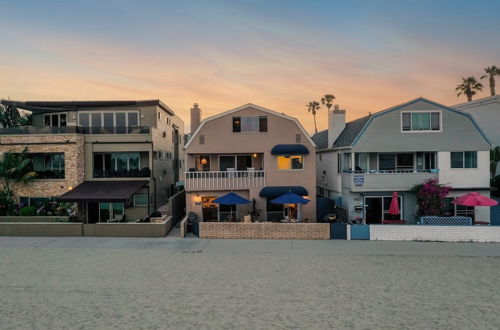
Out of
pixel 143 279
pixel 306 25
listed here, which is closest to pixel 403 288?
pixel 143 279

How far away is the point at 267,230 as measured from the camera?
2047 cm

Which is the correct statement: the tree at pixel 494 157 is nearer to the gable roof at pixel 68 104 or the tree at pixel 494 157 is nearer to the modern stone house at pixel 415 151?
the modern stone house at pixel 415 151

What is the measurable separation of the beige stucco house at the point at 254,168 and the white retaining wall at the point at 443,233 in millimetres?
6130

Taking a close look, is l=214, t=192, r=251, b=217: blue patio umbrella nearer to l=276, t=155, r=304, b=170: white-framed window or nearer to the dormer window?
l=276, t=155, r=304, b=170: white-framed window

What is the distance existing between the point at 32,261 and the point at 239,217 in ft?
43.0

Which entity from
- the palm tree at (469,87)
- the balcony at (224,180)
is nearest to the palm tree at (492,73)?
the palm tree at (469,87)

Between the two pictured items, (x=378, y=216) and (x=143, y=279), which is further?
(x=378, y=216)

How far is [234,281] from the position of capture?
13.3 metres

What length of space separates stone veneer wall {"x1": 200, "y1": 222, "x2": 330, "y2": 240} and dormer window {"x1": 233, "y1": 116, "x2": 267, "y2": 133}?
768cm

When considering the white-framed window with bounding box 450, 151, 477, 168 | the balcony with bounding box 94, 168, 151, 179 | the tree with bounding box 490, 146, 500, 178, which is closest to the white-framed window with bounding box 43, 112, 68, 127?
the balcony with bounding box 94, 168, 151, 179

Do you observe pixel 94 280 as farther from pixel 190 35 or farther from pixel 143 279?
pixel 190 35

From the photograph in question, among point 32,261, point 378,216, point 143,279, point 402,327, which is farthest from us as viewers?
point 378,216

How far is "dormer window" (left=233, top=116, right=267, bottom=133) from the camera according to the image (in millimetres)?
24812

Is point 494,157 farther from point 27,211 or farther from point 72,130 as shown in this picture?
point 27,211
